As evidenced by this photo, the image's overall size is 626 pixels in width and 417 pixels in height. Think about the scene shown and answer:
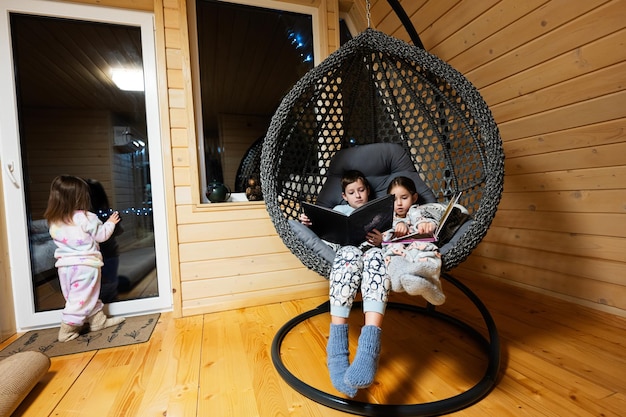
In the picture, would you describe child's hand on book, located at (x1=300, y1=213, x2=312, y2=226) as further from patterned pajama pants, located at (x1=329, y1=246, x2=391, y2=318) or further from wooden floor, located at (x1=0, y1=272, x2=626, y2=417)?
wooden floor, located at (x1=0, y1=272, x2=626, y2=417)

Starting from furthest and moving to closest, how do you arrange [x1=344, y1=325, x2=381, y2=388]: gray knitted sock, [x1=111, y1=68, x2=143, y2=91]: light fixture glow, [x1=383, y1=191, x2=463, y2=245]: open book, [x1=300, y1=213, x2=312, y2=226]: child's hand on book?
[x1=111, y1=68, x2=143, y2=91]: light fixture glow, [x1=300, y1=213, x2=312, y2=226]: child's hand on book, [x1=383, y1=191, x2=463, y2=245]: open book, [x1=344, y1=325, x2=381, y2=388]: gray knitted sock

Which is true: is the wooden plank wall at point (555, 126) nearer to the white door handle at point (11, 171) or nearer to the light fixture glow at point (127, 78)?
the light fixture glow at point (127, 78)

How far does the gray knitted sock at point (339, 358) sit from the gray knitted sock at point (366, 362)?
0.15 feet

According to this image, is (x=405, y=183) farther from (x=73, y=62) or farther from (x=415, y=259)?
(x=73, y=62)

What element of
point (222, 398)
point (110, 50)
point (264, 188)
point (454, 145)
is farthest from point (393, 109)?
point (110, 50)

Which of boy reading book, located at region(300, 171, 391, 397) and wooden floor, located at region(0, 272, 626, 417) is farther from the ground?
boy reading book, located at region(300, 171, 391, 397)

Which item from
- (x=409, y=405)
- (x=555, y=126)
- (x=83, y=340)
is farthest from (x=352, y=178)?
(x=83, y=340)

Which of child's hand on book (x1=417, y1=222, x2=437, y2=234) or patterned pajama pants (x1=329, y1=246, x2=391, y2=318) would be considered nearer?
patterned pajama pants (x1=329, y1=246, x2=391, y2=318)

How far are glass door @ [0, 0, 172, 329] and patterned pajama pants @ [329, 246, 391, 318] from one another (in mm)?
1190

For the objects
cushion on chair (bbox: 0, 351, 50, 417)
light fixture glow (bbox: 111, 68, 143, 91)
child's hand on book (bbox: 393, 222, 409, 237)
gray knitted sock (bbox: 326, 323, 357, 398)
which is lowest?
cushion on chair (bbox: 0, 351, 50, 417)

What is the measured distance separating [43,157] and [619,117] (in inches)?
104

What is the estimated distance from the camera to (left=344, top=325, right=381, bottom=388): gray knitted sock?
2.55ft

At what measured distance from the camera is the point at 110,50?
166 cm

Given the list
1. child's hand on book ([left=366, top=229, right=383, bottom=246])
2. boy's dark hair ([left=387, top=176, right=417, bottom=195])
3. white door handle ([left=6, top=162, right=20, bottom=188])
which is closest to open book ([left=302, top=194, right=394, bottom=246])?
child's hand on book ([left=366, top=229, right=383, bottom=246])
